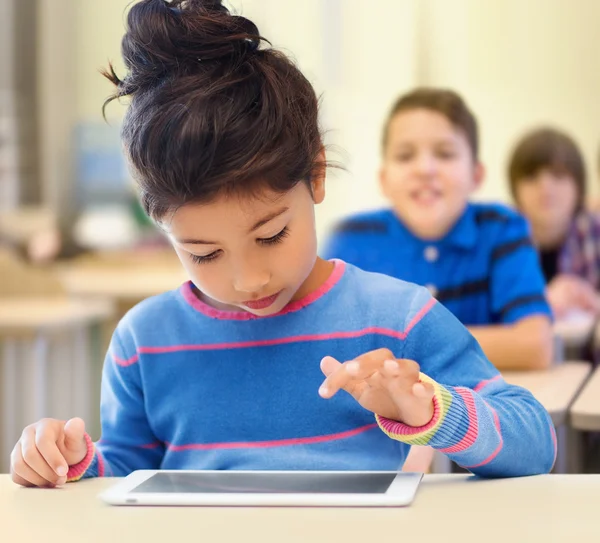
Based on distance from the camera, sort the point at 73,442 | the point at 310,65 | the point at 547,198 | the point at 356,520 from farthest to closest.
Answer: the point at 310,65, the point at 547,198, the point at 73,442, the point at 356,520

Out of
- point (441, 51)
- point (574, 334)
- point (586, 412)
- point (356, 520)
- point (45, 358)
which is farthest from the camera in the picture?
point (441, 51)

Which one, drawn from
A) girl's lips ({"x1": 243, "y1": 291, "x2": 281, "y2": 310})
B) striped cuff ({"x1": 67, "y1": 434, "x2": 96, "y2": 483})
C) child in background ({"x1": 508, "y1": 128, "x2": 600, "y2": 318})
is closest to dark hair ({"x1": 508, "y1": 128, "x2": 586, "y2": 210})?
child in background ({"x1": 508, "y1": 128, "x2": 600, "y2": 318})

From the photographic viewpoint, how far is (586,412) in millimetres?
1451

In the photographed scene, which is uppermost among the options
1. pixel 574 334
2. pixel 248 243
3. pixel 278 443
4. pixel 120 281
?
pixel 248 243

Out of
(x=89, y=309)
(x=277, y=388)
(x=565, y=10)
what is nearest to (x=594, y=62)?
(x=565, y=10)

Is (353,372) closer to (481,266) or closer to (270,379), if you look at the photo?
(270,379)

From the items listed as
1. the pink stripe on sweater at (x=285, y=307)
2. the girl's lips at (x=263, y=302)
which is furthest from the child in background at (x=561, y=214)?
the girl's lips at (x=263, y=302)

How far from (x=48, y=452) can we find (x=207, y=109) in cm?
37

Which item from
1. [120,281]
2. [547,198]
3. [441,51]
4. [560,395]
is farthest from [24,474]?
[441,51]

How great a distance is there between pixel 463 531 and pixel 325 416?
0.34 meters

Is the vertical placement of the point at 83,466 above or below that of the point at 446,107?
below

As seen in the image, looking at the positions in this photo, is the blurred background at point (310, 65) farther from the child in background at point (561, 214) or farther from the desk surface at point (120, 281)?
the child in background at point (561, 214)

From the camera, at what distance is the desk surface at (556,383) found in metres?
1.53

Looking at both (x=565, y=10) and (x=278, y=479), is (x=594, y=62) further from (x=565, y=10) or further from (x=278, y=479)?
(x=278, y=479)
